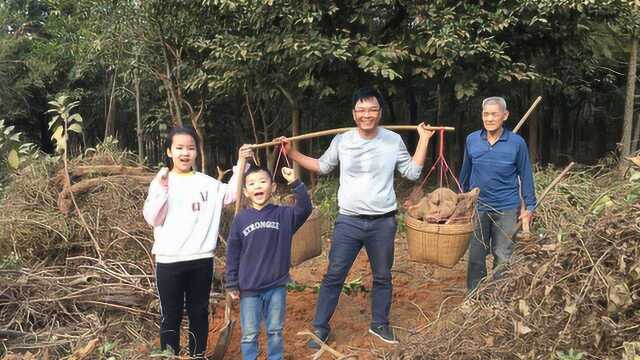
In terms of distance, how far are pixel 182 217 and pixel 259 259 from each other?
1.48 ft

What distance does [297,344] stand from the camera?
3.56m

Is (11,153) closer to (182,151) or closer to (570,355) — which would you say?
(182,151)

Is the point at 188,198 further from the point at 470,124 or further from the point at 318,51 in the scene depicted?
the point at 470,124

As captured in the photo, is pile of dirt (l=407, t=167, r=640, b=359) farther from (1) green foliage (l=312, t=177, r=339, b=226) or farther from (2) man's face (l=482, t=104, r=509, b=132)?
(1) green foliage (l=312, t=177, r=339, b=226)

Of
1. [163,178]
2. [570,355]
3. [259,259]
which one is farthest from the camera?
[259,259]

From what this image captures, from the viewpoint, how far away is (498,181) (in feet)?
11.2

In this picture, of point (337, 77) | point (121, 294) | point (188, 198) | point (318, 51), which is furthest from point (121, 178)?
point (337, 77)

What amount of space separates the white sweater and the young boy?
5.9 inches

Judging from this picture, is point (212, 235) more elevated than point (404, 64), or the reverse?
point (404, 64)

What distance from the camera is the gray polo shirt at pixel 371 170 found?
3.22 metres

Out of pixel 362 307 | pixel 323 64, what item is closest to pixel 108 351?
pixel 362 307

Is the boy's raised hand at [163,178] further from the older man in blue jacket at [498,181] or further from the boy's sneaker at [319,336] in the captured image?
the older man in blue jacket at [498,181]

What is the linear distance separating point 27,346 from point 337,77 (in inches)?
194

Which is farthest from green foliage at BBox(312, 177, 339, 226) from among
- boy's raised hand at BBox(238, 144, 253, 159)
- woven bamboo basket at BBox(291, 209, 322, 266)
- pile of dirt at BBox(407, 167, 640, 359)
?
pile of dirt at BBox(407, 167, 640, 359)
